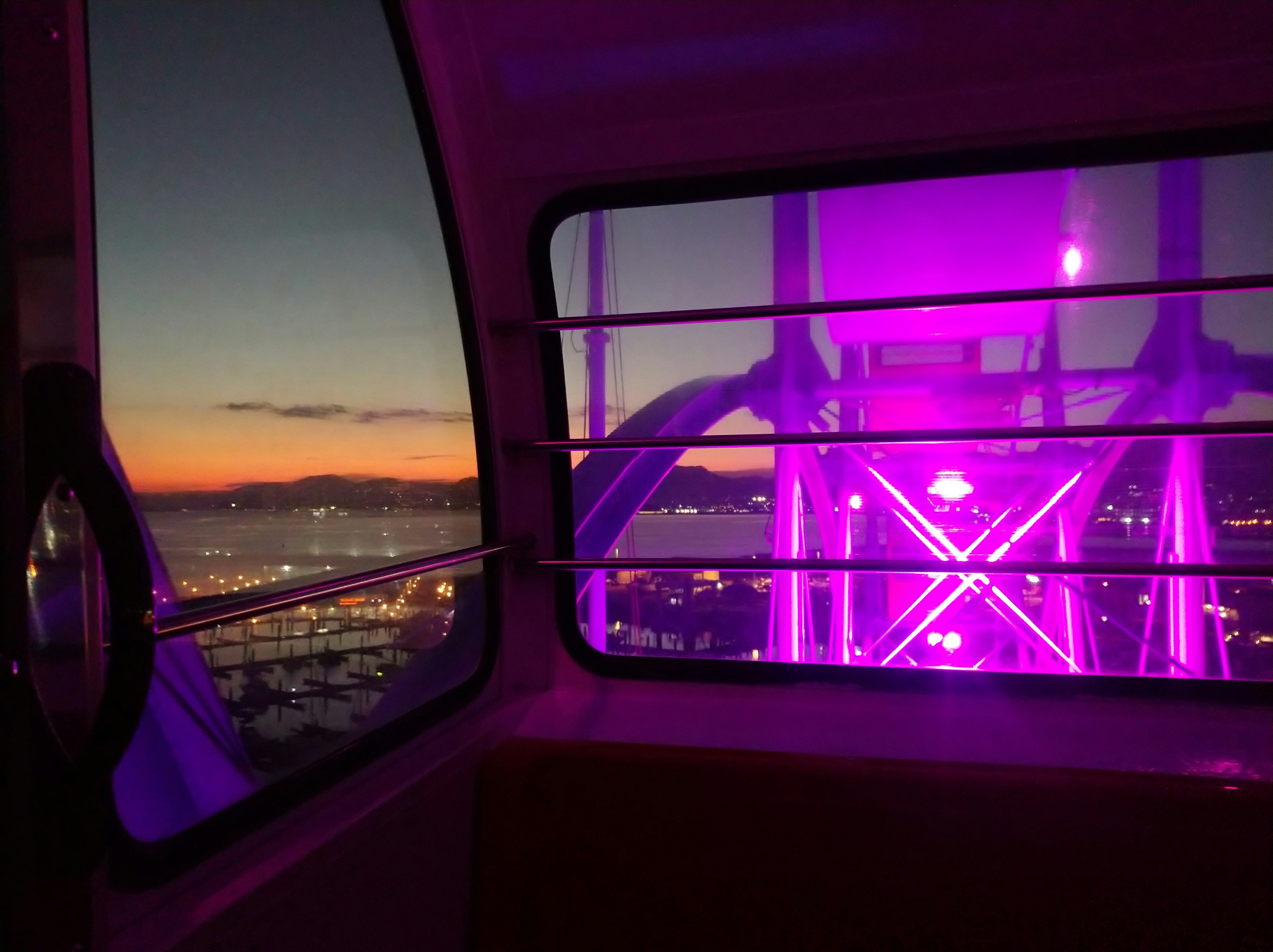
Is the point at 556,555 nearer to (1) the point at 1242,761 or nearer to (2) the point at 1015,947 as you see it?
(2) the point at 1015,947

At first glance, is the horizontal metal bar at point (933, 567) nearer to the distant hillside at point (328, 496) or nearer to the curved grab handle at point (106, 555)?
the distant hillside at point (328, 496)

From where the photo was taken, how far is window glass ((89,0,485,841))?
1.09 m

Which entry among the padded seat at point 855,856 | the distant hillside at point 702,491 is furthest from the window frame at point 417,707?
the distant hillside at point 702,491

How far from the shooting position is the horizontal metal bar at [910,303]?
5.22 feet

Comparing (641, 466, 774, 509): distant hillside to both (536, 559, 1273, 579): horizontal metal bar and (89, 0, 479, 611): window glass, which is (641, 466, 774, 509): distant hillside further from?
(89, 0, 479, 611): window glass

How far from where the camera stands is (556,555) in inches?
83.2

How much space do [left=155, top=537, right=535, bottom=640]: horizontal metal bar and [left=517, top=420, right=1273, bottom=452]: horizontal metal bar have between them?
34cm

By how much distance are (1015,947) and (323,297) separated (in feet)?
5.48

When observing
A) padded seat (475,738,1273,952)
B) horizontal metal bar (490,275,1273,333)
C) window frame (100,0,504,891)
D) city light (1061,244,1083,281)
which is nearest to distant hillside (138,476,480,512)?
window frame (100,0,504,891)

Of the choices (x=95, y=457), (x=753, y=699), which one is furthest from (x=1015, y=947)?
(x=95, y=457)

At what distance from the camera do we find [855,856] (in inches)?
54.9

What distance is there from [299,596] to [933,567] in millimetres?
1250

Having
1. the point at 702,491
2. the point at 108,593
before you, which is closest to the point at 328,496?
the point at 108,593

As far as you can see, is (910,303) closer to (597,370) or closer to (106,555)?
(597,370)
